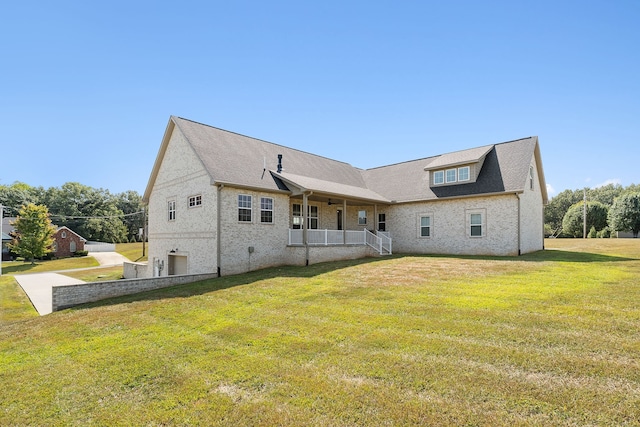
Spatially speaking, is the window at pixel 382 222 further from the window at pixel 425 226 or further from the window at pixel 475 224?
the window at pixel 475 224

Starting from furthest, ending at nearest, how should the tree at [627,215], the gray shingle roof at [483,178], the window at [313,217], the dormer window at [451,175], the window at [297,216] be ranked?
the tree at [627,215] → the dormer window at [451,175] → the window at [313,217] → the window at [297,216] → the gray shingle roof at [483,178]

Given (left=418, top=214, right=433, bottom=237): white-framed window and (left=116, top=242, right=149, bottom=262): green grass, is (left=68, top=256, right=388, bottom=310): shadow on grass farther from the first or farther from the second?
(left=116, top=242, right=149, bottom=262): green grass

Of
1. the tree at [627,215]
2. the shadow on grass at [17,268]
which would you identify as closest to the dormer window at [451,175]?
the tree at [627,215]

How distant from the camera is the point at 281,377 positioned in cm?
464

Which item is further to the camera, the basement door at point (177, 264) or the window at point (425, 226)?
the window at point (425, 226)

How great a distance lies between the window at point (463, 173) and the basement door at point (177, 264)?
1695 centimetres

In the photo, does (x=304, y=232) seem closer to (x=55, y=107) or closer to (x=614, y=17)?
(x=614, y=17)

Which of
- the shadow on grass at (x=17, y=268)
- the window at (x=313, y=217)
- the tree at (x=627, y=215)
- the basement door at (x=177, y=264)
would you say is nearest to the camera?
the basement door at (x=177, y=264)

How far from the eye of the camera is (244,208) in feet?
50.0

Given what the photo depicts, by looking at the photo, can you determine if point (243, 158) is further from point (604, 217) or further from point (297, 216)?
point (604, 217)

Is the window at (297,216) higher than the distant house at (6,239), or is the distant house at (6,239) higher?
the window at (297,216)

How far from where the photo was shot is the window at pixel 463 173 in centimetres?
1948

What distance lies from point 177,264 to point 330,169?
11885mm

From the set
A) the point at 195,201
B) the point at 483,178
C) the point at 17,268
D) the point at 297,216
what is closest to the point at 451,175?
the point at 483,178
